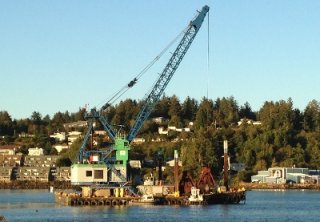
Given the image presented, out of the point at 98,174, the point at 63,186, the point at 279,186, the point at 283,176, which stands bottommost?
the point at 279,186

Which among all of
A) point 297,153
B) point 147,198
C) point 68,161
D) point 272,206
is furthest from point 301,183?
point 147,198

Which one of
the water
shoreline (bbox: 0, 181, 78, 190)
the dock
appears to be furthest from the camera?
shoreline (bbox: 0, 181, 78, 190)

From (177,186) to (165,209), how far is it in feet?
33.4

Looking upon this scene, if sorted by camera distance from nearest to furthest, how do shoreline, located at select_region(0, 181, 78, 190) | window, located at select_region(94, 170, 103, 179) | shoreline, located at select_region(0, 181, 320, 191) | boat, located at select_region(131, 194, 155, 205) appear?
boat, located at select_region(131, 194, 155, 205), window, located at select_region(94, 170, 103, 179), shoreline, located at select_region(0, 181, 320, 191), shoreline, located at select_region(0, 181, 78, 190)

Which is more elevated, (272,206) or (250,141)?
(250,141)

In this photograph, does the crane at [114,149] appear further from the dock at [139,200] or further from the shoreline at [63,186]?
the shoreline at [63,186]

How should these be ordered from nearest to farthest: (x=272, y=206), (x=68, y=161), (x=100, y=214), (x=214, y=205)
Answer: (x=100, y=214)
(x=214, y=205)
(x=272, y=206)
(x=68, y=161)

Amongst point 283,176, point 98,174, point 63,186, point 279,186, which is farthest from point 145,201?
point 63,186

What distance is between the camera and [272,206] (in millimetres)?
101375

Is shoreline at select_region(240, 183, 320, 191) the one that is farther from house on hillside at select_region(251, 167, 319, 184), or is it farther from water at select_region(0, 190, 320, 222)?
water at select_region(0, 190, 320, 222)

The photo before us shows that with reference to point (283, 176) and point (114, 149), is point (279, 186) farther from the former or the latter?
point (114, 149)

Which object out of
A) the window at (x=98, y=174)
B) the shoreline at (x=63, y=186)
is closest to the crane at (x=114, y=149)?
the window at (x=98, y=174)

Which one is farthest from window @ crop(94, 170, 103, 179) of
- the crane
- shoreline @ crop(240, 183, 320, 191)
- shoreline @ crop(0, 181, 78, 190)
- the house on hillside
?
shoreline @ crop(0, 181, 78, 190)

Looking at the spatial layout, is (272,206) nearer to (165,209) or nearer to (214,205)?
(214,205)
